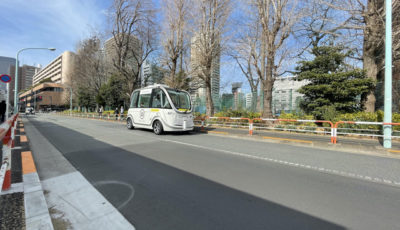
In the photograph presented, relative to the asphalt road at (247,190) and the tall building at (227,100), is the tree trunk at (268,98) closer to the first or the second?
the asphalt road at (247,190)

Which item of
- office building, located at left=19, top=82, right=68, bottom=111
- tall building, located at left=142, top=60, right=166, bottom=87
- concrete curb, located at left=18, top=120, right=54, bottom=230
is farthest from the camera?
office building, located at left=19, top=82, right=68, bottom=111

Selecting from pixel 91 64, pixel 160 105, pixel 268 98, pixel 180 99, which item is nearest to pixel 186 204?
pixel 160 105

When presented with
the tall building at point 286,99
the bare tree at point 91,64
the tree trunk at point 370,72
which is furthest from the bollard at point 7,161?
the bare tree at point 91,64

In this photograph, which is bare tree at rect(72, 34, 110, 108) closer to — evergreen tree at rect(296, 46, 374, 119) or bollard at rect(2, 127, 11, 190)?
evergreen tree at rect(296, 46, 374, 119)

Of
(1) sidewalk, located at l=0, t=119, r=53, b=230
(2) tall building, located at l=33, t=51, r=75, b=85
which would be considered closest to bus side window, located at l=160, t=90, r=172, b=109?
(1) sidewalk, located at l=0, t=119, r=53, b=230

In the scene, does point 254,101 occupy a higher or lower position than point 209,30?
lower

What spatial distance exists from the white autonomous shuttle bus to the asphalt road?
15.7 ft

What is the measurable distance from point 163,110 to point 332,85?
38.4ft

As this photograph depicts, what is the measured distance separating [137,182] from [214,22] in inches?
690

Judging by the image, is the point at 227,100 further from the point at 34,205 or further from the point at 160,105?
the point at 34,205

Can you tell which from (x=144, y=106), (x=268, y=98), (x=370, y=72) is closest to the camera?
(x=144, y=106)

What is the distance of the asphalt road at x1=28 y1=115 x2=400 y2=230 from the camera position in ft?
8.00

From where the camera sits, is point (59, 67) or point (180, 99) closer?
point (180, 99)

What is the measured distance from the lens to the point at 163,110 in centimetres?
1055
